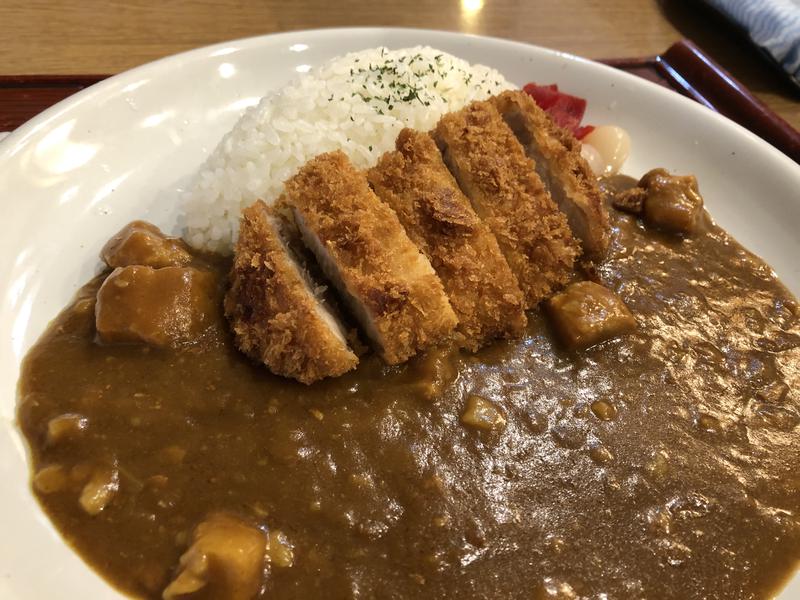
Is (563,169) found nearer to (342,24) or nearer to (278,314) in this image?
(278,314)

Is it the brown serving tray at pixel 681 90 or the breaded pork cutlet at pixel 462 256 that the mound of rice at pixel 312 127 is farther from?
the brown serving tray at pixel 681 90

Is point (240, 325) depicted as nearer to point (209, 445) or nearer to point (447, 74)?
point (209, 445)

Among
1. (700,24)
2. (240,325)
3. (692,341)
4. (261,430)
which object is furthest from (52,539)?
(700,24)

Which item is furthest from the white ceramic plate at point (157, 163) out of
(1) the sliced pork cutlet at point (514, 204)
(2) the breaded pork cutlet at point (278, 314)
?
(1) the sliced pork cutlet at point (514, 204)

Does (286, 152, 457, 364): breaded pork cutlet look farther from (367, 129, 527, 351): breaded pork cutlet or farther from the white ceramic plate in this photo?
the white ceramic plate

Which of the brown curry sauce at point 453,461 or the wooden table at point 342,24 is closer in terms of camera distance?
the brown curry sauce at point 453,461

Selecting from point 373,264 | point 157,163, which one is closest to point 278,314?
point 373,264
